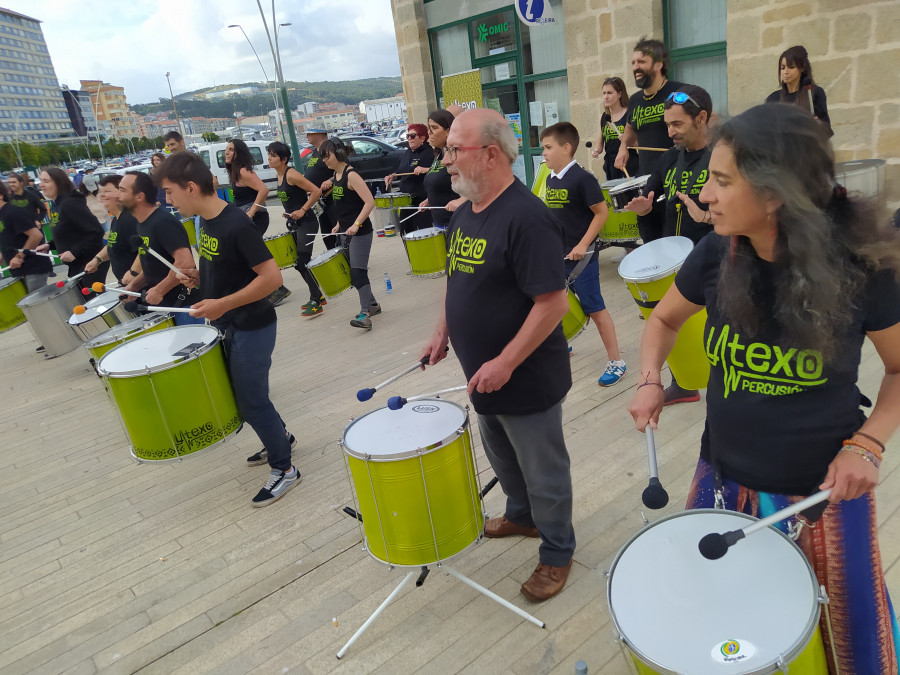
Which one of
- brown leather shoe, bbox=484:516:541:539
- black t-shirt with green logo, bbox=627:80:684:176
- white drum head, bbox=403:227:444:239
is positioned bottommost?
brown leather shoe, bbox=484:516:541:539

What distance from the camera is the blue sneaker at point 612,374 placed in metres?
4.38

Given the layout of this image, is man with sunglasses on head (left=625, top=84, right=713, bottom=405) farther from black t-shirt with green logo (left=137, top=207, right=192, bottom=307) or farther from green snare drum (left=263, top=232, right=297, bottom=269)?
green snare drum (left=263, top=232, right=297, bottom=269)

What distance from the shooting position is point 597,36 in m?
7.87

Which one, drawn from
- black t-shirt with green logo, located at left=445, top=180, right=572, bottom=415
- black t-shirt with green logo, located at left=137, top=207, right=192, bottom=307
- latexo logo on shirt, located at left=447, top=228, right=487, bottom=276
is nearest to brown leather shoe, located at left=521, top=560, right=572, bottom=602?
black t-shirt with green logo, located at left=445, top=180, right=572, bottom=415

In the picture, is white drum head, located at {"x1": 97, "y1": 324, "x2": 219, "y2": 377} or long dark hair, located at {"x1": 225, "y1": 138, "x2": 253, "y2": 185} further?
long dark hair, located at {"x1": 225, "y1": 138, "x2": 253, "y2": 185}

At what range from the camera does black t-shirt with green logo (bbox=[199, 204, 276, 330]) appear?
3.30 m

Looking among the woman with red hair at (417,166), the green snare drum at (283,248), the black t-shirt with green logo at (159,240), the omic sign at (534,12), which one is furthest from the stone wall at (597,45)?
the black t-shirt with green logo at (159,240)

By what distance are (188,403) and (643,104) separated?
413 cm

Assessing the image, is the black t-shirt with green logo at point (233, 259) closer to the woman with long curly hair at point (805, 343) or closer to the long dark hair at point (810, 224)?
the woman with long curly hair at point (805, 343)

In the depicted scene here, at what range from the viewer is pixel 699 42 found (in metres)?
7.18

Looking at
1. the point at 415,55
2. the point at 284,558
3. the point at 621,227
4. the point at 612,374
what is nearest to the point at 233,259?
the point at 284,558

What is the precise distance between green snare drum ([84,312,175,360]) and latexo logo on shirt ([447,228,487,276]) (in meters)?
2.31

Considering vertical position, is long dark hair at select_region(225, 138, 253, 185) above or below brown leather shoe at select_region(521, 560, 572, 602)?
above

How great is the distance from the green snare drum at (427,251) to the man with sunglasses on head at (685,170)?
2887mm
